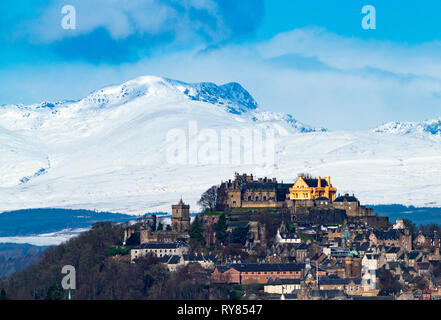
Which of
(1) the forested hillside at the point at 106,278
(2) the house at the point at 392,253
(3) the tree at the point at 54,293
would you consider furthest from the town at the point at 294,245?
(3) the tree at the point at 54,293

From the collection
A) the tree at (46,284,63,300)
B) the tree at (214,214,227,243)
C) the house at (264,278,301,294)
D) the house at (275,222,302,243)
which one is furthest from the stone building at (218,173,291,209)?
the tree at (46,284,63,300)

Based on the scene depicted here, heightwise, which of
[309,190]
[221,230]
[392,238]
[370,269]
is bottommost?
[370,269]

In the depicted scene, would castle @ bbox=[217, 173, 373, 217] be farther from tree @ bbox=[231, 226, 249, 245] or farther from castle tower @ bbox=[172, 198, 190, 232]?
tree @ bbox=[231, 226, 249, 245]

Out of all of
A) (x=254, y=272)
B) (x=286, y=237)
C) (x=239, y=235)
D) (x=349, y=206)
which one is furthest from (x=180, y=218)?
(x=254, y=272)

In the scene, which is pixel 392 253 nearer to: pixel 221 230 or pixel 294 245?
pixel 294 245

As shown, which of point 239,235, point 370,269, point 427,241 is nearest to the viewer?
point 370,269

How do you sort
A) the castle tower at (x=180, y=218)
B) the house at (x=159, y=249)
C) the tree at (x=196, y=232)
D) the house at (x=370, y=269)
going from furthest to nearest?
1. the castle tower at (x=180, y=218)
2. the tree at (x=196, y=232)
3. the house at (x=159, y=249)
4. the house at (x=370, y=269)

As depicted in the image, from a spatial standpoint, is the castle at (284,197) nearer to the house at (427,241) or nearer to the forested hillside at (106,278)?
the house at (427,241)
